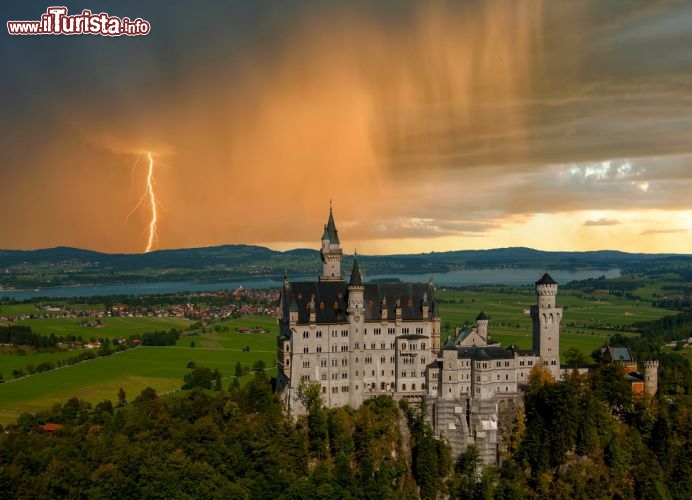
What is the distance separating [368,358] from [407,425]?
30.7 feet

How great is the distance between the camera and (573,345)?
571 feet

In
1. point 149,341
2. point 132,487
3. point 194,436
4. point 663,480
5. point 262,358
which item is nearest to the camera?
point 132,487

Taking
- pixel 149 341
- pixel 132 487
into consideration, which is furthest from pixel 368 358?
pixel 149 341

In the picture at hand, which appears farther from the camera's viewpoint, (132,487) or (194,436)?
(194,436)

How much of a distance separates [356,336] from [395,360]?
580cm

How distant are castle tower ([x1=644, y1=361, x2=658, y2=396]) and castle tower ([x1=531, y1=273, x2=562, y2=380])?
445 inches

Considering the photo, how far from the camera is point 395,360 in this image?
316 ft

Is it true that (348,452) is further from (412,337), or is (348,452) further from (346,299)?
(346,299)

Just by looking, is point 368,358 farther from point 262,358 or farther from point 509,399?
point 262,358

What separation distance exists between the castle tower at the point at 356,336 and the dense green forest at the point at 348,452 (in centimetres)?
220

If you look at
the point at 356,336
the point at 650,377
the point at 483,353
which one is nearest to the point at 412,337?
the point at 356,336

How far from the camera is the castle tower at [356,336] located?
310 ft

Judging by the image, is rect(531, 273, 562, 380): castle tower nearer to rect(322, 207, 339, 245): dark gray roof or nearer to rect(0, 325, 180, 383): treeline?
rect(322, 207, 339, 245): dark gray roof

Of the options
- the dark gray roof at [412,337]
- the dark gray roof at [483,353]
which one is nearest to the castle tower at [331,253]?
the dark gray roof at [412,337]
